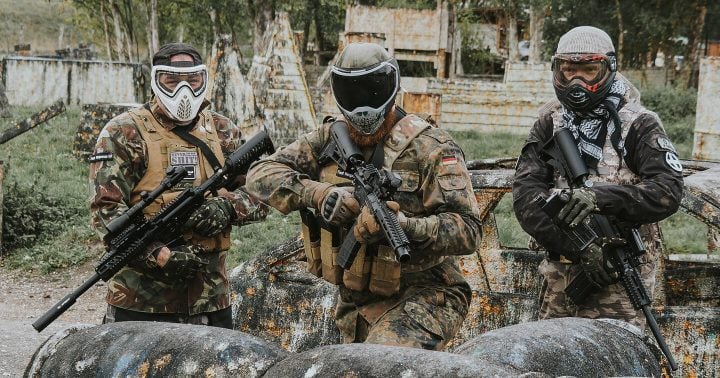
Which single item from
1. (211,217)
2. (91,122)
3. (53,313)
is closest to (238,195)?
(211,217)

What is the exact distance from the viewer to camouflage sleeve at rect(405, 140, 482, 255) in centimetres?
372

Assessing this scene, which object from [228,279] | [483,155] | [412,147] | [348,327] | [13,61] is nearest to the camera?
[412,147]

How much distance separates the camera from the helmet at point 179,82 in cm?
482

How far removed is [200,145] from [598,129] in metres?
1.98

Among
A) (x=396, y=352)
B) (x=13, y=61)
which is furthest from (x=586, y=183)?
(x=13, y=61)

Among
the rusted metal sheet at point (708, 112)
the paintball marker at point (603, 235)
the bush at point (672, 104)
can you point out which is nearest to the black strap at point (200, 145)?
the paintball marker at point (603, 235)

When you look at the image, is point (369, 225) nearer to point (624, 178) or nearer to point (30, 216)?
point (624, 178)

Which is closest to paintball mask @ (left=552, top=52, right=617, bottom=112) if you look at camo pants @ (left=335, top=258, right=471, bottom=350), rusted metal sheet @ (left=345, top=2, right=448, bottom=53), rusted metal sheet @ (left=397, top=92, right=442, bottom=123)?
camo pants @ (left=335, top=258, right=471, bottom=350)

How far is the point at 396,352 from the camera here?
293 centimetres

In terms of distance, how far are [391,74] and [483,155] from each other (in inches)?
471

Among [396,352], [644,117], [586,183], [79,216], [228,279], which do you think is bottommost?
[79,216]

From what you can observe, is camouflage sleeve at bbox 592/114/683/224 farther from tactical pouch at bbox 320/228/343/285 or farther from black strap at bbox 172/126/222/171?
black strap at bbox 172/126/222/171

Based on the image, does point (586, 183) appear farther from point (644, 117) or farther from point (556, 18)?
point (556, 18)

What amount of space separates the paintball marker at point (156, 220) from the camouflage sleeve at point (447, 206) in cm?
122
